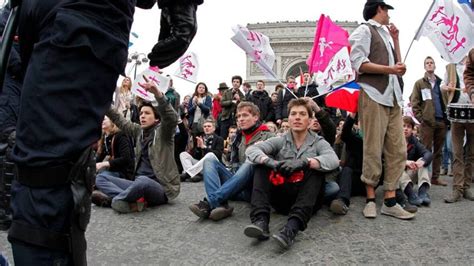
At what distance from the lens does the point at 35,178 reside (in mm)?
1416

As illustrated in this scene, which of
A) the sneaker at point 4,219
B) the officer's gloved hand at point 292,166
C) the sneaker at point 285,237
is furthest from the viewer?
the officer's gloved hand at point 292,166

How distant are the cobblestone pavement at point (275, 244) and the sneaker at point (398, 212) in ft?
0.21

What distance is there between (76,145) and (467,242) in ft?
12.8

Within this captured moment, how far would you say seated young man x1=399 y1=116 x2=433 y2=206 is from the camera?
18.3 feet

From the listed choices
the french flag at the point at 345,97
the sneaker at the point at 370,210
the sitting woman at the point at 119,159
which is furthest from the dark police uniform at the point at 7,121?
the french flag at the point at 345,97

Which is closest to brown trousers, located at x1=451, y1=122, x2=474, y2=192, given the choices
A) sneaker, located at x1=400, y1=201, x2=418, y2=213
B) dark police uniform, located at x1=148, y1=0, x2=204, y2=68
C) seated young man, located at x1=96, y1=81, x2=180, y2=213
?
sneaker, located at x1=400, y1=201, x2=418, y2=213

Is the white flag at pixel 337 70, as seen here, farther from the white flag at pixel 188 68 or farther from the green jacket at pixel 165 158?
Result: the white flag at pixel 188 68

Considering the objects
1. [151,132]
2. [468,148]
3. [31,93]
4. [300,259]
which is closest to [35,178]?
[31,93]

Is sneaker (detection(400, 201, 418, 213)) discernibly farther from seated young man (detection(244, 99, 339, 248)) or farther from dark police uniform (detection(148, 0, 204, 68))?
dark police uniform (detection(148, 0, 204, 68))

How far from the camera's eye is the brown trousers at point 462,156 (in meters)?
5.86

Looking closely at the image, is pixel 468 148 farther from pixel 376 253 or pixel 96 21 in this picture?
pixel 96 21

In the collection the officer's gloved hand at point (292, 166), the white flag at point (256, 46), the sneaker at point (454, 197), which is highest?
the white flag at point (256, 46)

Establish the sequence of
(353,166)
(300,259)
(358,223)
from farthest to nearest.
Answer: (353,166)
(358,223)
(300,259)

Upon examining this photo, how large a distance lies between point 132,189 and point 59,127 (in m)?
3.85
